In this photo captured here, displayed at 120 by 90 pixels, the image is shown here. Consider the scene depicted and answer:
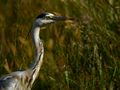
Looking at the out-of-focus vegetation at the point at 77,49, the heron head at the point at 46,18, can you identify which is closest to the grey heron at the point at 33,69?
the heron head at the point at 46,18

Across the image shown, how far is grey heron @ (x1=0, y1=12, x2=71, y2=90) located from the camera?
15.4 ft

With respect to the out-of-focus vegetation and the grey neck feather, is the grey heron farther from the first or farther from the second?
the out-of-focus vegetation

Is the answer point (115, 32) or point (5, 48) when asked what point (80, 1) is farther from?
point (5, 48)

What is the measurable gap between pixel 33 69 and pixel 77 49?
44 cm

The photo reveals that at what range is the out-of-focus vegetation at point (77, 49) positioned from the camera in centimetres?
494

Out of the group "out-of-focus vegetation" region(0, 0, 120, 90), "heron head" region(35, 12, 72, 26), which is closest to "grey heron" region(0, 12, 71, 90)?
"heron head" region(35, 12, 72, 26)

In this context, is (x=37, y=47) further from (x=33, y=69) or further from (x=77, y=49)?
(x=77, y=49)

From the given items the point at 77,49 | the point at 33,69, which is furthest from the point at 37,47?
the point at 77,49

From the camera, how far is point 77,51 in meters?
5.05

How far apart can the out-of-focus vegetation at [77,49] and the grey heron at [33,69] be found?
11.2 inches

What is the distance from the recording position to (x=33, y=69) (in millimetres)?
4863

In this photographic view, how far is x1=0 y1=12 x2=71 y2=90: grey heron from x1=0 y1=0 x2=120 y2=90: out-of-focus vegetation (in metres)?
A: 0.28

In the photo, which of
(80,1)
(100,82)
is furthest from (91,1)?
(100,82)

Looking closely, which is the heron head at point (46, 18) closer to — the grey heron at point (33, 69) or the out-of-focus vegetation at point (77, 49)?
the grey heron at point (33, 69)
